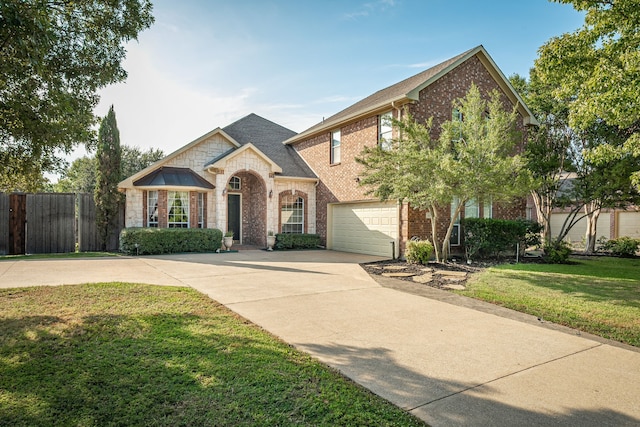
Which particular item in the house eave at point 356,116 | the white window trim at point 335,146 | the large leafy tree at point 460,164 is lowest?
the large leafy tree at point 460,164

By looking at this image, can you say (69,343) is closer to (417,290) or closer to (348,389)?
(348,389)

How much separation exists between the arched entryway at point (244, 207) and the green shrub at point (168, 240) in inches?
108

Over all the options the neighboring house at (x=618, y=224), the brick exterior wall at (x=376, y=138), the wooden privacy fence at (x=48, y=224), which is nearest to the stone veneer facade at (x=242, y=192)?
the brick exterior wall at (x=376, y=138)

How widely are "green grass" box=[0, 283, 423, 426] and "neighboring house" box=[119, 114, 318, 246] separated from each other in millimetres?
10352

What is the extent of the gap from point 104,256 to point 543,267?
1443cm

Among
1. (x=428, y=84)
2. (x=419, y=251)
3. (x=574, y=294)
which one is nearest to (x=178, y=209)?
(x=419, y=251)

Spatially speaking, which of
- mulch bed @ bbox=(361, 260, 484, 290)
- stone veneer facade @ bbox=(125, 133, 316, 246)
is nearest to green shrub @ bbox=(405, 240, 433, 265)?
mulch bed @ bbox=(361, 260, 484, 290)

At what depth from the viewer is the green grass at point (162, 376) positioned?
2891 millimetres

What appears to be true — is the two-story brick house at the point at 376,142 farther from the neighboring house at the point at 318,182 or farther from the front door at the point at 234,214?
the front door at the point at 234,214

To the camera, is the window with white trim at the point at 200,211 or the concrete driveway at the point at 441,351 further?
the window with white trim at the point at 200,211

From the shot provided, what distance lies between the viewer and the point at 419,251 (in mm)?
11727

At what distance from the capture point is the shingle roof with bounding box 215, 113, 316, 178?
18366 mm

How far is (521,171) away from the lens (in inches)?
397

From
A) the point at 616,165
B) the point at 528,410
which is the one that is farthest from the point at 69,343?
the point at 616,165
